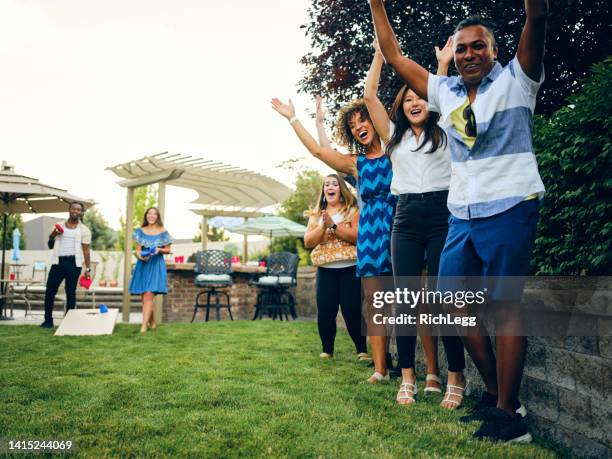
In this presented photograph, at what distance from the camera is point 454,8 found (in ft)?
18.8

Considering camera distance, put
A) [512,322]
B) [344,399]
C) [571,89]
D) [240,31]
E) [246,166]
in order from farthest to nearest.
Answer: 1. [246,166]
2. [240,31]
3. [571,89]
4. [344,399]
5. [512,322]

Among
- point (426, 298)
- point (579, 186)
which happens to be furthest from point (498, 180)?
point (426, 298)

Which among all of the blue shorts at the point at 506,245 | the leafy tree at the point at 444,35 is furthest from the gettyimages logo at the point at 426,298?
the leafy tree at the point at 444,35

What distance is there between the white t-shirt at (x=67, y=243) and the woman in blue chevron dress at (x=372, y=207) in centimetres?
550

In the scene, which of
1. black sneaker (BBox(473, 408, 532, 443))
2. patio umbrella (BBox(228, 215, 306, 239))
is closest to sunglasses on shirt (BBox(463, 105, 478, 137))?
black sneaker (BBox(473, 408, 532, 443))

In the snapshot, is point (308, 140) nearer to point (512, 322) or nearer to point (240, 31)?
point (512, 322)

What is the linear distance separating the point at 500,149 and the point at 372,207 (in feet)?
4.68

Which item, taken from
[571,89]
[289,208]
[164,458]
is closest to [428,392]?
[164,458]

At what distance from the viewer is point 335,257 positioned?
4109 mm

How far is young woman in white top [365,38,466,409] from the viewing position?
2.64m

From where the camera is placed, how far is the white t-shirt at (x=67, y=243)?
7609 millimetres

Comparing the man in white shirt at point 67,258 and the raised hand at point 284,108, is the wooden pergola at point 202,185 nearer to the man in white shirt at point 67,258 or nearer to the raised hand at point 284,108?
the man in white shirt at point 67,258

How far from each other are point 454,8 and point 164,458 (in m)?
5.62

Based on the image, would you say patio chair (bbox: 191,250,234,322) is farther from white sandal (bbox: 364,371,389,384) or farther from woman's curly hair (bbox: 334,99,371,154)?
white sandal (bbox: 364,371,389,384)
